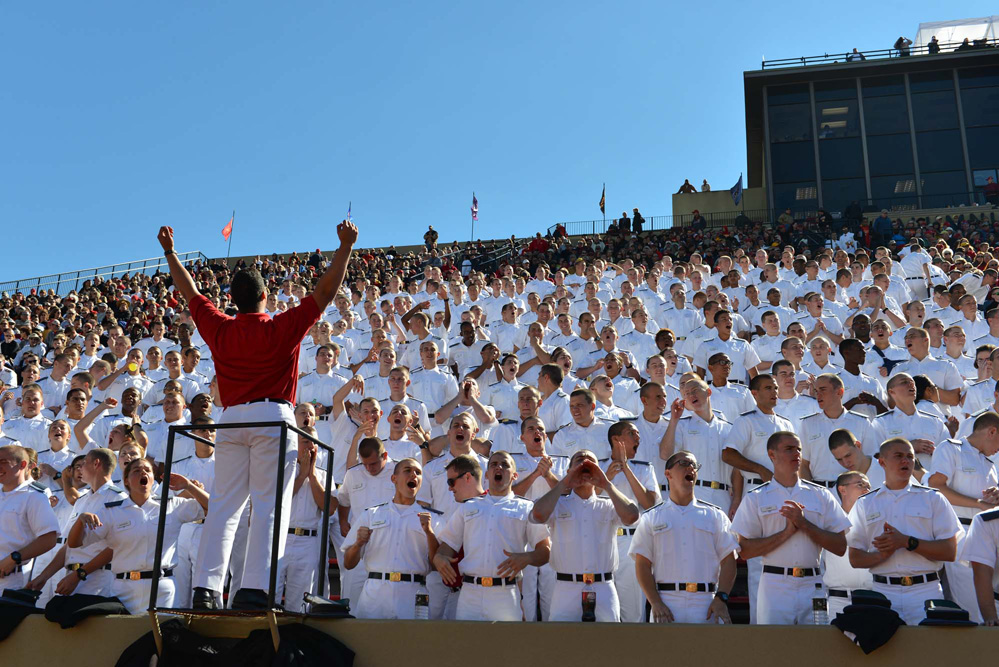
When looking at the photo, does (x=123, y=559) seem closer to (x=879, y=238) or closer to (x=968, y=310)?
(x=968, y=310)

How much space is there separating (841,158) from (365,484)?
28.4 m

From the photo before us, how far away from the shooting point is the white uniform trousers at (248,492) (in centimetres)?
439

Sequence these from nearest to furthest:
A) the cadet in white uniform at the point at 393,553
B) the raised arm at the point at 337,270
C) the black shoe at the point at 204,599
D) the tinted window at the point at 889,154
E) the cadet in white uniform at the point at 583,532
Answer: the black shoe at the point at 204,599 < the raised arm at the point at 337,270 < the cadet in white uniform at the point at 583,532 < the cadet in white uniform at the point at 393,553 < the tinted window at the point at 889,154

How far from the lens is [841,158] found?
31547 millimetres

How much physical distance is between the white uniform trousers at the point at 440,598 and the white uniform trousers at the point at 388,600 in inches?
10.8

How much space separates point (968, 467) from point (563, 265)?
16.0 meters

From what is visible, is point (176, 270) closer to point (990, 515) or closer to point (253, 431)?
point (253, 431)

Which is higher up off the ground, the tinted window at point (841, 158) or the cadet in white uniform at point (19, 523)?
the tinted window at point (841, 158)

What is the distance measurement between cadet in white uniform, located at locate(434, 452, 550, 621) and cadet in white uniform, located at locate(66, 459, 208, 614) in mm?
1774

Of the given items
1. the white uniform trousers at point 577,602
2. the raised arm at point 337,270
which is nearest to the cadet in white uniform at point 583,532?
the white uniform trousers at point 577,602

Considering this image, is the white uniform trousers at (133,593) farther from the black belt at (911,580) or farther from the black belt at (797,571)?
the black belt at (911,580)

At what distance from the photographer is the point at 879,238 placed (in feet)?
70.3

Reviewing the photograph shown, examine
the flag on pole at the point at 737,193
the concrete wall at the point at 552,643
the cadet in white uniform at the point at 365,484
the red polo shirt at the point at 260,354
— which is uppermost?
the flag on pole at the point at 737,193

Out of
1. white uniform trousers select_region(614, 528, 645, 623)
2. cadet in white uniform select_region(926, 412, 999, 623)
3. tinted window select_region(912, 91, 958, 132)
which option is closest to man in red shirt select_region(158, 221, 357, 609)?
white uniform trousers select_region(614, 528, 645, 623)
